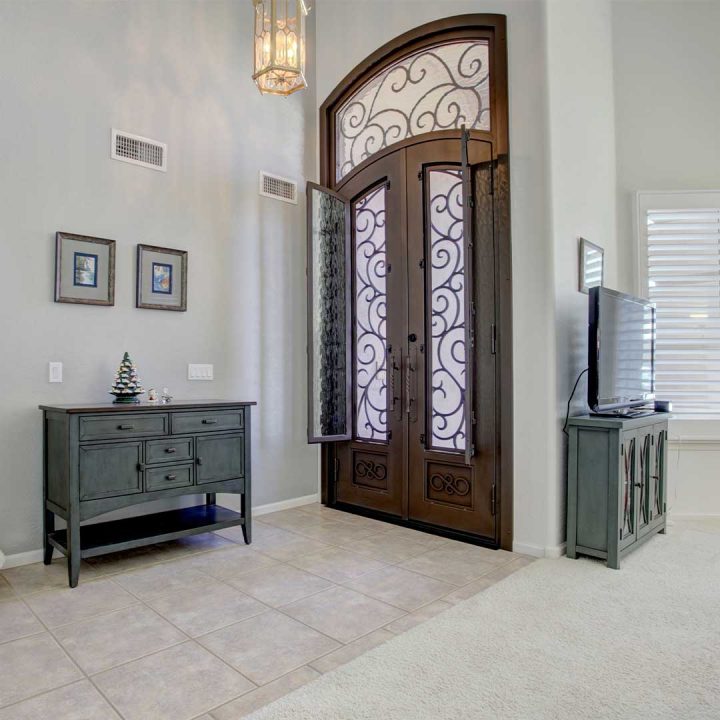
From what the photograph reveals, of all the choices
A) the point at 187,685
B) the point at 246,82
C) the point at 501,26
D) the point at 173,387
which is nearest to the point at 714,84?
the point at 501,26

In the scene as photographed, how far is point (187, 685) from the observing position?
2021mm

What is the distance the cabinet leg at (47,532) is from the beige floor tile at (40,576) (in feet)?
0.14

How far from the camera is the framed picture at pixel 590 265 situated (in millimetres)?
3726

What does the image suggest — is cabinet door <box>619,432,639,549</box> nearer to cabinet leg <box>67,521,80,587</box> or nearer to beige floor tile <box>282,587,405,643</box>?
beige floor tile <box>282,587,405,643</box>

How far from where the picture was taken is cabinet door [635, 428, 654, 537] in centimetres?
354

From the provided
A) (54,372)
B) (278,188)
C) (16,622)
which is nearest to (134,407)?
(54,372)

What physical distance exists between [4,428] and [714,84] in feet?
18.1

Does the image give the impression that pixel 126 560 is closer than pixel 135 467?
No

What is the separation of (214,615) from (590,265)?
3109 mm

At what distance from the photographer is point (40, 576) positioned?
121 inches

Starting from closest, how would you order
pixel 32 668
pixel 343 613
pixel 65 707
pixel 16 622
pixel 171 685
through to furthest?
pixel 65 707
pixel 171 685
pixel 32 668
pixel 16 622
pixel 343 613

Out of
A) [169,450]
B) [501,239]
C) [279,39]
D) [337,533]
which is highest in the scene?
[279,39]

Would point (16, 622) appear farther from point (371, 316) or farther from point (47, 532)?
point (371, 316)

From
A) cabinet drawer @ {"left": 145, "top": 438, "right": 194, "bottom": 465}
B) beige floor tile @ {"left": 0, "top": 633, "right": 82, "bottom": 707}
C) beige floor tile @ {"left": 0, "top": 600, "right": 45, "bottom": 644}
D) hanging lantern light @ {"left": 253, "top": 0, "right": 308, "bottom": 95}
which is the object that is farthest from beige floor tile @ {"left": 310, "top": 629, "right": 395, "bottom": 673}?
hanging lantern light @ {"left": 253, "top": 0, "right": 308, "bottom": 95}
